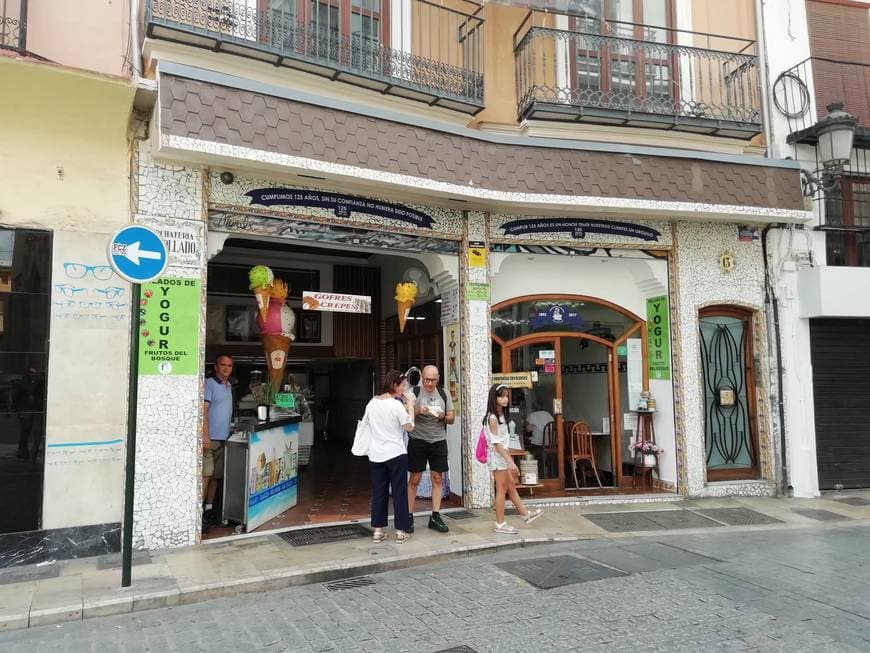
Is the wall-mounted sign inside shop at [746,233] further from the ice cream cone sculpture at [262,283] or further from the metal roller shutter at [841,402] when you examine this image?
the ice cream cone sculpture at [262,283]

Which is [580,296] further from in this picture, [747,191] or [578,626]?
[578,626]

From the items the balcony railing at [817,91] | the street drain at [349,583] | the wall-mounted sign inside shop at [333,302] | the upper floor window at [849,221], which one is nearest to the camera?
the street drain at [349,583]

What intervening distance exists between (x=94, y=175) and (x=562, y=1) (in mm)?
6589

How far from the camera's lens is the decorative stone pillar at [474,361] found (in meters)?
8.27

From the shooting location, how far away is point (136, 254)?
5.14 meters

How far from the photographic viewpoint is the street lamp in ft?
30.4

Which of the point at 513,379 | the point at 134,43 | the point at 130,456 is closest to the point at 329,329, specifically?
the point at 513,379

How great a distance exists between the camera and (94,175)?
6.44 m

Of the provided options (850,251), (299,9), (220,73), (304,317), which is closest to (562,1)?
(299,9)

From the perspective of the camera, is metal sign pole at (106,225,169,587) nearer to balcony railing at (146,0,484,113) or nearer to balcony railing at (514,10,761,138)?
balcony railing at (146,0,484,113)

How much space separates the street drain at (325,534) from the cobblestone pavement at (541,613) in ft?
3.85

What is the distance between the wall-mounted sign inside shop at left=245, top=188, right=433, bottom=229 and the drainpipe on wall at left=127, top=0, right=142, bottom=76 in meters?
1.74

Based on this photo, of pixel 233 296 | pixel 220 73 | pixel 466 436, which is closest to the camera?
pixel 220 73

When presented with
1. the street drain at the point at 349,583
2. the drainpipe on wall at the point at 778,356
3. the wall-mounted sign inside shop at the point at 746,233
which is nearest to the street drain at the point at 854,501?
the drainpipe on wall at the point at 778,356
